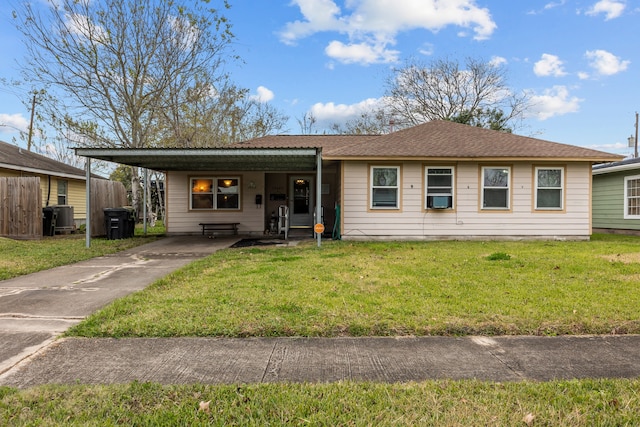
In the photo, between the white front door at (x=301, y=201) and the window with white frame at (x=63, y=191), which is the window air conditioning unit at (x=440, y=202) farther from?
the window with white frame at (x=63, y=191)

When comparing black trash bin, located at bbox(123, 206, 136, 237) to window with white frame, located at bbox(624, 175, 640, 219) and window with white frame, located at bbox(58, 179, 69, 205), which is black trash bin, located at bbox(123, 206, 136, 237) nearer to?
window with white frame, located at bbox(58, 179, 69, 205)

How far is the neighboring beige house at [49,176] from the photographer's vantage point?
1380cm

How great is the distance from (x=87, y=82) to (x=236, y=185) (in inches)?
322

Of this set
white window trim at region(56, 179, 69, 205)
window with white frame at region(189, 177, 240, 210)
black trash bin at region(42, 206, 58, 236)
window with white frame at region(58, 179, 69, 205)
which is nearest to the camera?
black trash bin at region(42, 206, 58, 236)

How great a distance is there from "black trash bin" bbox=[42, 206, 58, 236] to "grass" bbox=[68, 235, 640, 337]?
9168 mm

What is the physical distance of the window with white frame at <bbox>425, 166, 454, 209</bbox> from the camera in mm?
10820

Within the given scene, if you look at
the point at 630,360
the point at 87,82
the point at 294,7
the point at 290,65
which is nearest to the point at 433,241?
the point at 630,360

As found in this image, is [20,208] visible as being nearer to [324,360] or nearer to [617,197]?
[324,360]

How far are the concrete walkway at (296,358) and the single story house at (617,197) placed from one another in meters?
13.5

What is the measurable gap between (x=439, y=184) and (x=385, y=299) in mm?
7416

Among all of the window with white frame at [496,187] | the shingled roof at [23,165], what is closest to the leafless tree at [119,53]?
the shingled roof at [23,165]

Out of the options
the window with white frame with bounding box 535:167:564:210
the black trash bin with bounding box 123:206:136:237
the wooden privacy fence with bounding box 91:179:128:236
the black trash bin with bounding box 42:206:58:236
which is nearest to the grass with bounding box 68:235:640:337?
the window with white frame with bounding box 535:167:564:210

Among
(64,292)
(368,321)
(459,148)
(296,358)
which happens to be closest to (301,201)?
(459,148)

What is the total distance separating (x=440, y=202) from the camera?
10.7m
